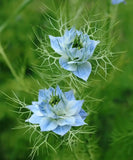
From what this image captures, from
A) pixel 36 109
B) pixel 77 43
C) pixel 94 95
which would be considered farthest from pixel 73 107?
pixel 94 95

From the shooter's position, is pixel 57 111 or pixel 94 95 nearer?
pixel 57 111

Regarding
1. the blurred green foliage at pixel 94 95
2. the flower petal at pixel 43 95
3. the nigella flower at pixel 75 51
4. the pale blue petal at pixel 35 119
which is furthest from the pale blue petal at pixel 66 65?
the blurred green foliage at pixel 94 95

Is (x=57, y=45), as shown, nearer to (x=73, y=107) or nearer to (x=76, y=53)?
(x=76, y=53)

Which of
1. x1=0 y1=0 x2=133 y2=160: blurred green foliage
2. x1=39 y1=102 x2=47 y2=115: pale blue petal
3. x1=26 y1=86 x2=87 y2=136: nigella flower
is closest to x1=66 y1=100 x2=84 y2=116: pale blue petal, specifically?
x1=26 y1=86 x2=87 y2=136: nigella flower

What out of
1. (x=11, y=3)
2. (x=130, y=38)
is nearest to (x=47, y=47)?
(x=130, y=38)

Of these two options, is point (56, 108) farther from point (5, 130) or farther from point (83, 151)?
point (5, 130)

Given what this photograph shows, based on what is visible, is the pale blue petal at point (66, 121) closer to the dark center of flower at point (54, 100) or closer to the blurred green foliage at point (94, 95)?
the dark center of flower at point (54, 100)

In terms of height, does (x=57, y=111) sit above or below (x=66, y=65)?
below

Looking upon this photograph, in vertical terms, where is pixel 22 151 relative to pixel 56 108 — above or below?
below
